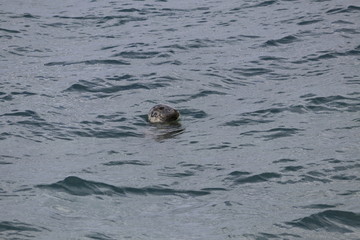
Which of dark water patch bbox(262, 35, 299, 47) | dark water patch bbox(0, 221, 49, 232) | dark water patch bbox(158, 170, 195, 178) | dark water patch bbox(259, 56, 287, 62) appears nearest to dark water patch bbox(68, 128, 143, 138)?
dark water patch bbox(158, 170, 195, 178)

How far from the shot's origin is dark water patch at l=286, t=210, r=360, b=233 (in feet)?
30.2

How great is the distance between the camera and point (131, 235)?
912 centimetres

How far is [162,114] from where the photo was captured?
45.7ft

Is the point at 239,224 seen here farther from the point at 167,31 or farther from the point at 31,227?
the point at 167,31

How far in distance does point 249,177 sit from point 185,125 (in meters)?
2.99

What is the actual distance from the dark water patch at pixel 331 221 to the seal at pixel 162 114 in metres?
4.87

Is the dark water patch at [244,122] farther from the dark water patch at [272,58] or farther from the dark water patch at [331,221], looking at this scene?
the dark water patch at [272,58]

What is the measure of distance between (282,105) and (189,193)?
4790mm

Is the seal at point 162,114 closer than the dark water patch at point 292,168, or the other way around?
the dark water patch at point 292,168

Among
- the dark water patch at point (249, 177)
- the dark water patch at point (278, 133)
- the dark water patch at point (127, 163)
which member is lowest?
the dark water patch at point (278, 133)

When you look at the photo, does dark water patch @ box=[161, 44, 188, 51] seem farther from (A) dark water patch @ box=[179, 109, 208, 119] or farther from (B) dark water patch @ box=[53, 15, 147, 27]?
(A) dark water patch @ box=[179, 109, 208, 119]

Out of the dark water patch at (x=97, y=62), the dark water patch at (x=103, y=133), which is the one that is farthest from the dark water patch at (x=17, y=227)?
the dark water patch at (x=97, y=62)

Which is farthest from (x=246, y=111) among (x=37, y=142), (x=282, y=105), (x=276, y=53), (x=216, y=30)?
(x=216, y=30)

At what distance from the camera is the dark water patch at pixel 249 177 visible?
10977 millimetres
